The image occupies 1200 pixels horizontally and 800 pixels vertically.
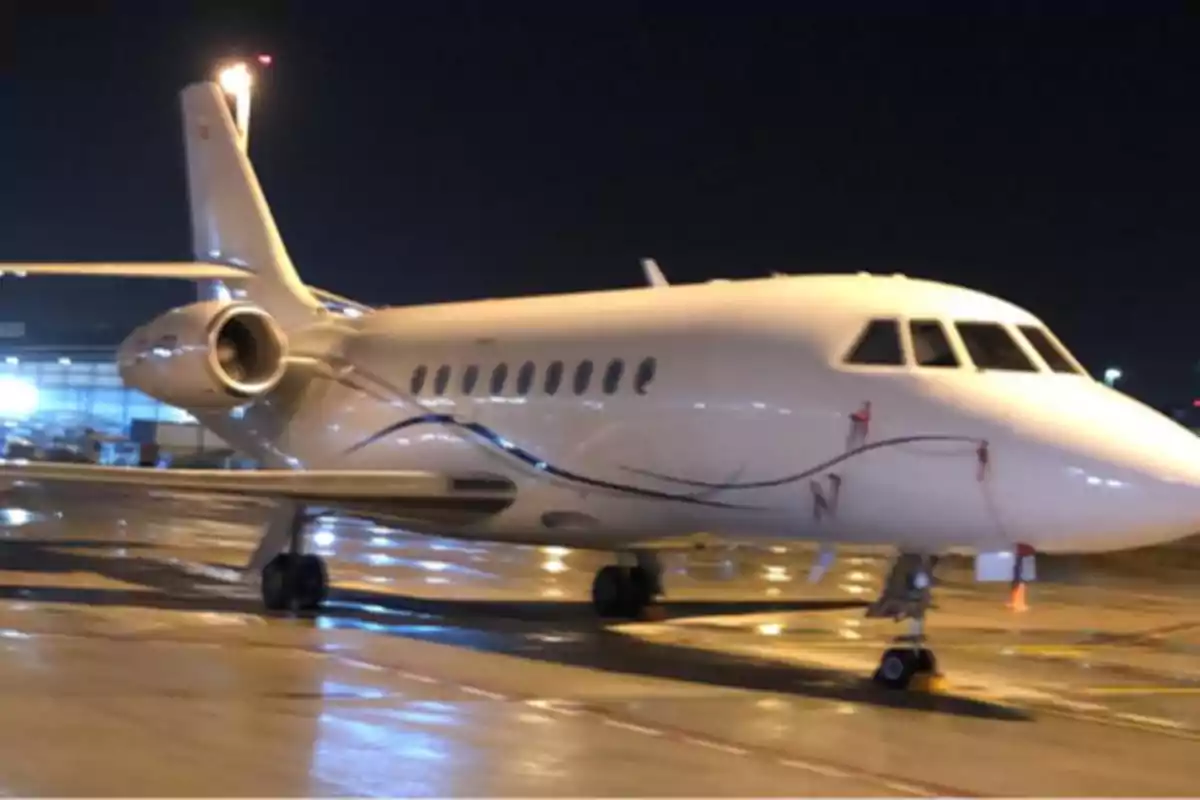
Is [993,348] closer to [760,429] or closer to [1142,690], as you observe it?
[760,429]

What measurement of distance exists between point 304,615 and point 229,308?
3600mm

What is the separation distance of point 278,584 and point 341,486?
4.76 feet

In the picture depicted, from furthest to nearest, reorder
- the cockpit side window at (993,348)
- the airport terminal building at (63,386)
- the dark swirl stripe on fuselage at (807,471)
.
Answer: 1. the airport terminal building at (63,386)
2. the cockpit side window at (993,348)
3. the dark swirl stripe on fuselage at (807,471)

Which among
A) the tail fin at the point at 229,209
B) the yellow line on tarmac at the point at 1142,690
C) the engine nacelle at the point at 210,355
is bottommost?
the yellow line on tarmac at the point at 1142,690

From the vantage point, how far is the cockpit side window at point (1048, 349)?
12578 mm

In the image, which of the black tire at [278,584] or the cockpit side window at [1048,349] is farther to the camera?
the black tire at [278,584]

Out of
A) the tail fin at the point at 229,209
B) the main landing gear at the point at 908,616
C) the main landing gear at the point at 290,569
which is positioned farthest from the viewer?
the tail fin at the point at 229,209

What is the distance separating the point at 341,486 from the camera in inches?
627

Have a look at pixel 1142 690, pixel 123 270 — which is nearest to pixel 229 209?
pixel 123 270

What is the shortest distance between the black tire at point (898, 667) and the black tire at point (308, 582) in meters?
6.53

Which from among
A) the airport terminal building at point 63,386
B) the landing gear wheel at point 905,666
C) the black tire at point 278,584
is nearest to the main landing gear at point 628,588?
the black tire at point 278,584

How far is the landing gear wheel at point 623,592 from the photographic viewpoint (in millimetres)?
17062

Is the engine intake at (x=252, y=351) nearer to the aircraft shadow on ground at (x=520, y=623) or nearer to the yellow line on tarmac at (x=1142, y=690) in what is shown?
the aircraft shadow on ground at (x=520, y=623)

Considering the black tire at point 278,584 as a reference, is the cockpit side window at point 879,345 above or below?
above
